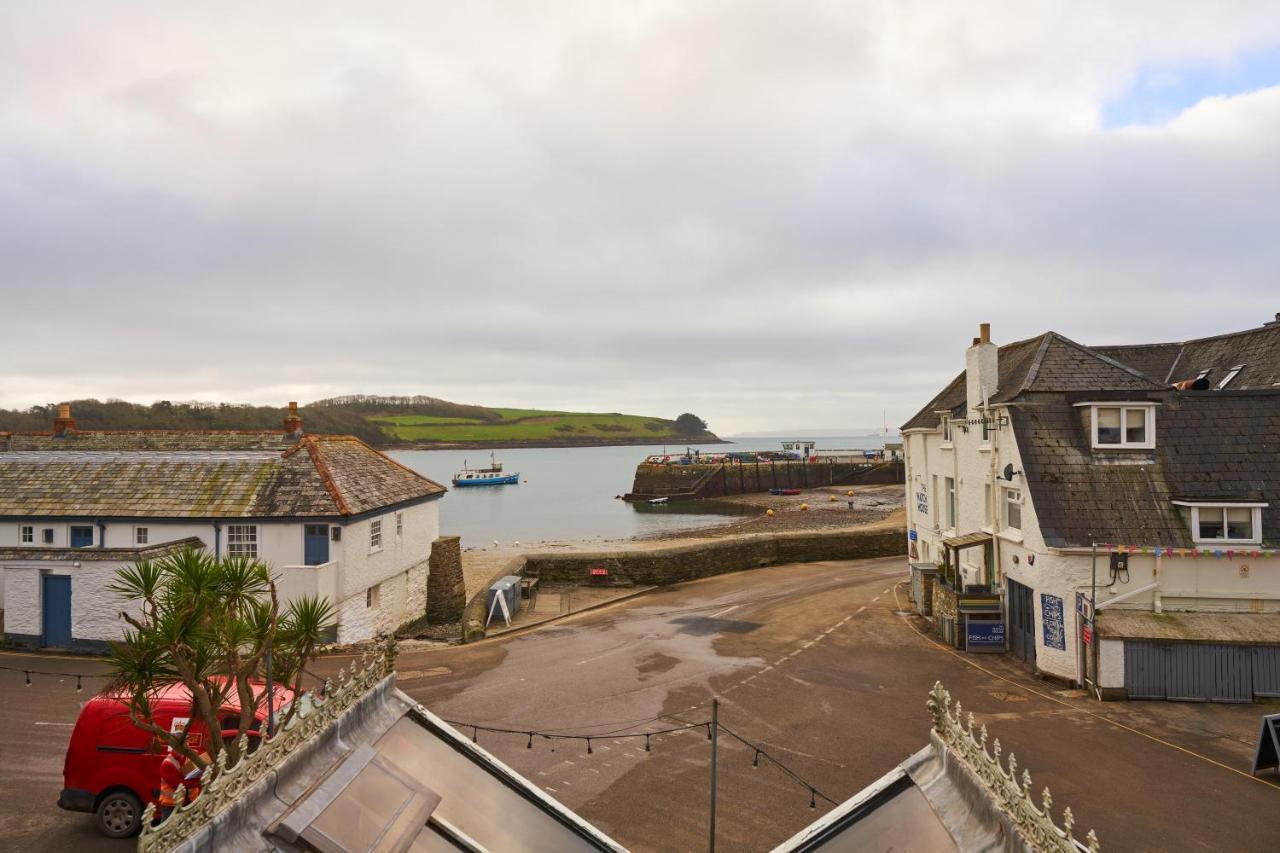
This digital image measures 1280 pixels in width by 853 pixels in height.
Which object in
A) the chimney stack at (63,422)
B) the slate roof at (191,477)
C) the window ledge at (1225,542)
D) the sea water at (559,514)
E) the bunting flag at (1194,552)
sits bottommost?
the sea water at (559,514)

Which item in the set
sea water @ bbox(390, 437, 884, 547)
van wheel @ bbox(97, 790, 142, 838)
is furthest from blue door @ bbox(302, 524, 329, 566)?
sea water @ bbox(390, 437, 884, 547)

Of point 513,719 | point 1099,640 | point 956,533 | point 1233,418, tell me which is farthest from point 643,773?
point 1233,418

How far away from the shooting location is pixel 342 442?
88.1 feet

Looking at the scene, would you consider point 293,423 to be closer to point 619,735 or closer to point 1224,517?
point 619,735

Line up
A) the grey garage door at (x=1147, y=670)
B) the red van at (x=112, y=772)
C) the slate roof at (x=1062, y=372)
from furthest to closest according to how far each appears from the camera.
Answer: the slate roof at (x=1062, y=372), the grey garage door at (x=1147, y=670), the red van at (x=112, y=772)

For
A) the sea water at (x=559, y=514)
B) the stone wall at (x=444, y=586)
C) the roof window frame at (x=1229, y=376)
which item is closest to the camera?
the roof window frame at (x=1229, y=376)

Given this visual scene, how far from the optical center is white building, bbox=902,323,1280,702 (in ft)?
52.2

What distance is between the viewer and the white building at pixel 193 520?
20578 mm

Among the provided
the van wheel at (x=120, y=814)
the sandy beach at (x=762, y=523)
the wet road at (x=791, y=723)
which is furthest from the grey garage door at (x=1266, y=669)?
the sandy beach at (x=762, y=523)

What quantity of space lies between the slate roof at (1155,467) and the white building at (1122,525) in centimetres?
3

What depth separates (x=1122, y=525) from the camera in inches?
689

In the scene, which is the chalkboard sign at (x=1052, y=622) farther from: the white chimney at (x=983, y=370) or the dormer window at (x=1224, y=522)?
the white chimney at (x=983, y=370)

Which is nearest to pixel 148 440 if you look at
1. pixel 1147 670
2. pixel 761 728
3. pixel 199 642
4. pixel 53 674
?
pixel 53 674

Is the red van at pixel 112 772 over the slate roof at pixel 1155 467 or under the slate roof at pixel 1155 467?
under
